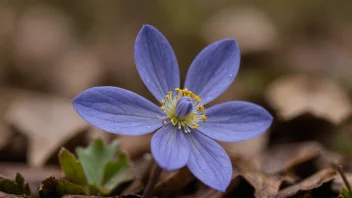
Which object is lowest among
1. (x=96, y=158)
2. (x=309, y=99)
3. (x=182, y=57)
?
(x=309, y=99)

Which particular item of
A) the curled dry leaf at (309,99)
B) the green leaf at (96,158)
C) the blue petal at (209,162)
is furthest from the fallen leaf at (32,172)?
the curled dry leaf at (309,99)

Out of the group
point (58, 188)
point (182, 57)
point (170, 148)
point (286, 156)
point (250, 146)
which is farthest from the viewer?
point (182, 57)

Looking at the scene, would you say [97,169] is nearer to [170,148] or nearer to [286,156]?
[170,148]

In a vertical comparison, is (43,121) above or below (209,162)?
below

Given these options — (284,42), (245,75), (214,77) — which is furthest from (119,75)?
(214,77)

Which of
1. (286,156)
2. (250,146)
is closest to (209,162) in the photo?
(286,156)

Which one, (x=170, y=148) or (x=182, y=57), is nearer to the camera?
(x=170, y=148)

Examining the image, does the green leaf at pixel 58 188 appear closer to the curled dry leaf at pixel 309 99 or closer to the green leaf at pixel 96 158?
the green leaf at pixel 96 158
